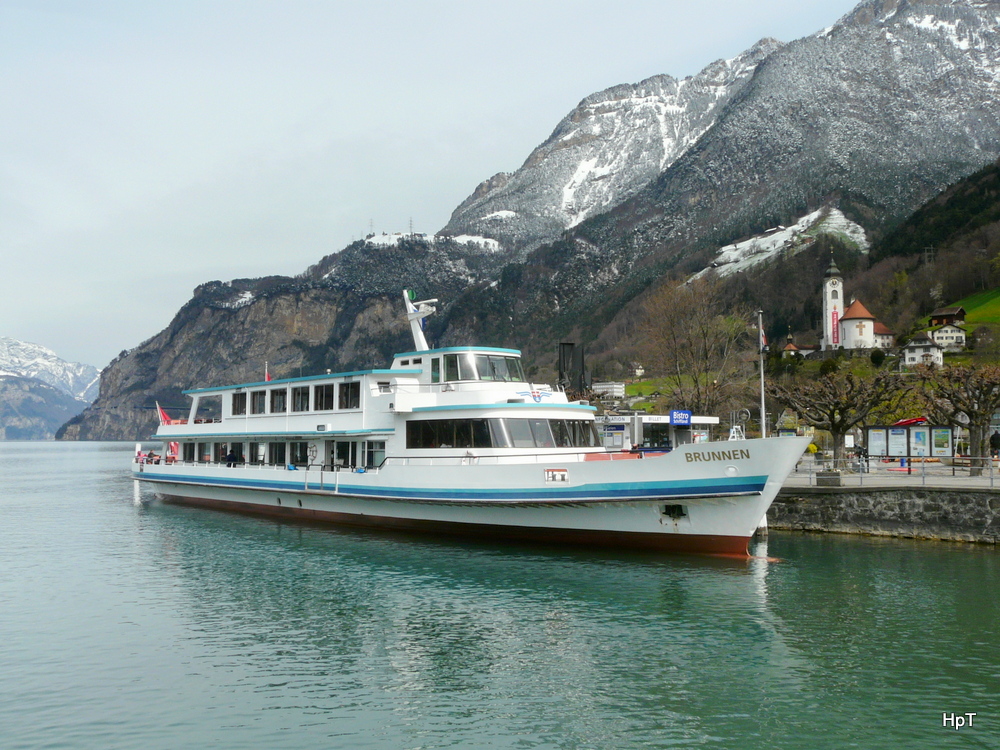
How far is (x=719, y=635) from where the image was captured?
1556 cm

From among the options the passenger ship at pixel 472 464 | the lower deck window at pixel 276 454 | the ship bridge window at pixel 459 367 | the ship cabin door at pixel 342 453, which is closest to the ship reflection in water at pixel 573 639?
the passenger ship at pixel 472 464

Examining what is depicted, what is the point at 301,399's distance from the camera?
106 ft

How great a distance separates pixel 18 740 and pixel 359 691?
4.80m

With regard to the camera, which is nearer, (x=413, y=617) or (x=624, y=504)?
(x=413, y=617)

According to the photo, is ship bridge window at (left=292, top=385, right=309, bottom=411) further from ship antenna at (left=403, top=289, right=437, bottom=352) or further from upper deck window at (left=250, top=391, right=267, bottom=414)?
ship antenna at (left=403, top=289, right=437, bottom=352)

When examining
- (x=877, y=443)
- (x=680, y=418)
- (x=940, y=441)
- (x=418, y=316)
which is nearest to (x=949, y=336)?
(x=940, y=441)

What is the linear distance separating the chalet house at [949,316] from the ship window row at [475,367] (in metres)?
93.7

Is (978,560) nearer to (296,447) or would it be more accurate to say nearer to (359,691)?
(359,691)

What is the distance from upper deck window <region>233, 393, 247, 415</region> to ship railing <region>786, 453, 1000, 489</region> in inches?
926

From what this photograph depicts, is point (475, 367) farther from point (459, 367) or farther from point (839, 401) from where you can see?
point (839, 401)

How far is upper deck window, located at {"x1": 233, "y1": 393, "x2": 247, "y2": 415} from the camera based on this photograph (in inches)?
1399

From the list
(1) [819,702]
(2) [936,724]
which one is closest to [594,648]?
(1) [819,702]

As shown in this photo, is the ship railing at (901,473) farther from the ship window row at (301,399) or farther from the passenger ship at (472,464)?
the ship window row at (301,399)

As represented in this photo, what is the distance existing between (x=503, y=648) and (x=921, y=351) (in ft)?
323
